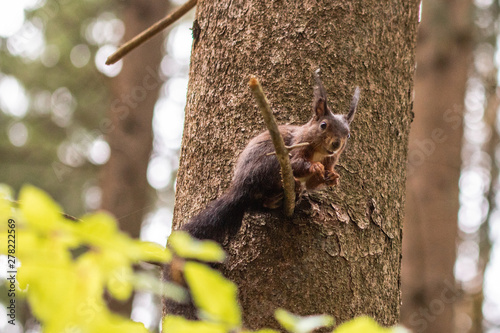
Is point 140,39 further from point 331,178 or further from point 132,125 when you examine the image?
point 132,125

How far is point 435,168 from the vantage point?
204 inches

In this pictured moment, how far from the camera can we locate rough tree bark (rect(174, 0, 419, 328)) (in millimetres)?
1753

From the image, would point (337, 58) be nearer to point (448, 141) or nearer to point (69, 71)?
point (448, 141)

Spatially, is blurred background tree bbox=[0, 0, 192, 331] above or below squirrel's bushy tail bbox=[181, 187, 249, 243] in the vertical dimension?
above

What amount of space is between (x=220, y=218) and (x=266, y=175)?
10.1 inches

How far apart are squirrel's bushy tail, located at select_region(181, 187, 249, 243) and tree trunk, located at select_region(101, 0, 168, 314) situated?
3954 millimetres

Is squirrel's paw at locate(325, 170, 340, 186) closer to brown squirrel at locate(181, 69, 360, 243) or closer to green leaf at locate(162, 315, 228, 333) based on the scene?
brown squirrel at locate(181, 69, 360, 243)

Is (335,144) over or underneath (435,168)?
underneath

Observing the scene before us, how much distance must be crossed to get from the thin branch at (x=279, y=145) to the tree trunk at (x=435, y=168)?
11.2ft

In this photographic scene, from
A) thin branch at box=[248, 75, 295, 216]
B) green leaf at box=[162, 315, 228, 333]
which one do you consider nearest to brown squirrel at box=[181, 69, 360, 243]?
thin branch at box=[248, 75, 295, 216]

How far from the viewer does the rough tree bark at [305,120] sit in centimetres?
175

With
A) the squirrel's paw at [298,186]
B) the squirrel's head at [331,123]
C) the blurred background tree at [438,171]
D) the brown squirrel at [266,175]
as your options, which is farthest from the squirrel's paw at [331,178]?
the blurred background tree at [438,171]

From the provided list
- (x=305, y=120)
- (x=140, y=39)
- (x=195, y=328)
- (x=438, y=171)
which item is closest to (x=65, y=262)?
(x=195, y=328)

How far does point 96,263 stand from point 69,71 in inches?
317
